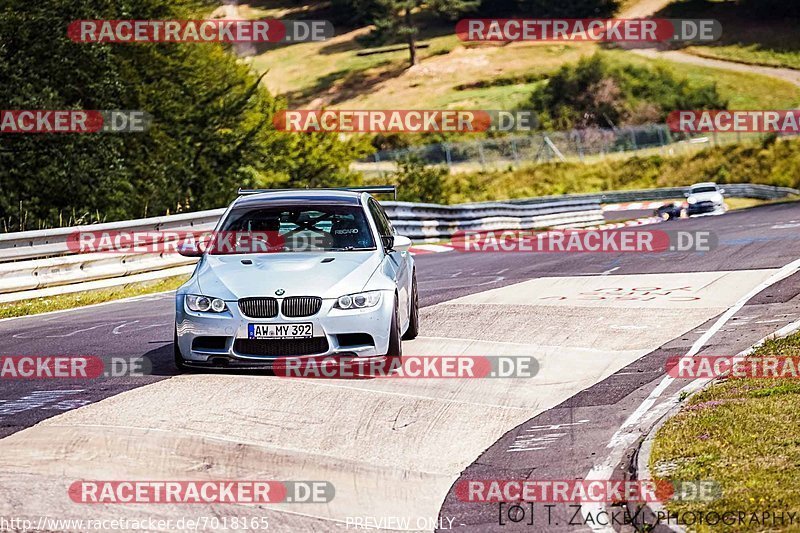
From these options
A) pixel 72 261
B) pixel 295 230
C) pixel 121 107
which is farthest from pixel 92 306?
pixel 121 107

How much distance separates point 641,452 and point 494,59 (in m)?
115

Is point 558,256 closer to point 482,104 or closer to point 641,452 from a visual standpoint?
point 641,452

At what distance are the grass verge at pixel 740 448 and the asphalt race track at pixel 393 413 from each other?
15.3 inches

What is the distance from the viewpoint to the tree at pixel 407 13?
119 m

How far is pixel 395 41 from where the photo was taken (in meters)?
134

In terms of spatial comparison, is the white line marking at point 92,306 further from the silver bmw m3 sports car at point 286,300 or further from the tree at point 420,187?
the tree at point 420,187

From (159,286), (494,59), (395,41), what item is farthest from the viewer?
(395,41)

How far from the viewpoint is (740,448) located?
302 inches

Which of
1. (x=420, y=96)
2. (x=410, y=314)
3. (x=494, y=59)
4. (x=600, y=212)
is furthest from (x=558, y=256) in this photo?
(x=494, y=59)

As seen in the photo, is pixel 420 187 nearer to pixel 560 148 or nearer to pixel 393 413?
pixel 560 148

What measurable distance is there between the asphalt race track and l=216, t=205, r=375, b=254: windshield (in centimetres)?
137

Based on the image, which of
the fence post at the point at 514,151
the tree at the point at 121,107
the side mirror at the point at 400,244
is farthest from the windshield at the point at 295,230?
the fence post at the point at 514,151

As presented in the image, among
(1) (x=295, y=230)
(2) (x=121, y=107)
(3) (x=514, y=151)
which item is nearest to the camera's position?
(1) (x=295, y=230)

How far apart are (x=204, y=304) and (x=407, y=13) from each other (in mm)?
117773
